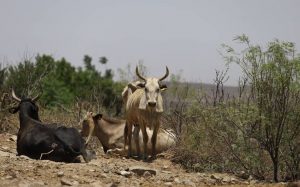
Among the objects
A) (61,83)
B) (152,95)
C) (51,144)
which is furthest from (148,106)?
(61,83)

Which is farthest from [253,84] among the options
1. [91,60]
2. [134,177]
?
[91,60]

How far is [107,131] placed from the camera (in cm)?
1468

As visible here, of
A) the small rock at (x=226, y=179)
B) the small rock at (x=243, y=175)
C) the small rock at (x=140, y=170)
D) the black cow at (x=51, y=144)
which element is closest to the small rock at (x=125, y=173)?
the small rock at (x=140, y=170)

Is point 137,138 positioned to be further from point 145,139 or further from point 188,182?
point 188,182

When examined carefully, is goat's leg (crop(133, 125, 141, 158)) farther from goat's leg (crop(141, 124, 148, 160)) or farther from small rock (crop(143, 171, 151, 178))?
small rock (crop(143, 171, 151, 178))

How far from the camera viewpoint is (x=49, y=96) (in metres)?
34.6

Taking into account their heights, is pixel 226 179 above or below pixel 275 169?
below

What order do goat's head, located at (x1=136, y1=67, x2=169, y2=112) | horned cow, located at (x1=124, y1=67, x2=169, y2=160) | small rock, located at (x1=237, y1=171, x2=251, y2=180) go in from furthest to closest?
horned cow, located at (x1=124, y1=67, x2=169, y2=160)
goat's head, located at (x1=136, y1=67, x2=169, y2=112)
small rock, located at (x1=237, y1=171, x2=251, y2=180)

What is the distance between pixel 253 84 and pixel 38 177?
4.01 metres

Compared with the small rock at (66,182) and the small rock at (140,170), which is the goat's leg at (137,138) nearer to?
the small rock at (140,170)

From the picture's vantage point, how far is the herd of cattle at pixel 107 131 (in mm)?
10695

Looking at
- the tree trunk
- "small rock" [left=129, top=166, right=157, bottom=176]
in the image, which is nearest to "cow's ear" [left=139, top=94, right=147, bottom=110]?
"small rock" [left=129, top=166, right=157, bottom=176]

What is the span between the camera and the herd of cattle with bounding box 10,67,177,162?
35.1ft

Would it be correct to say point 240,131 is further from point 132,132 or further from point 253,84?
point 132,132
